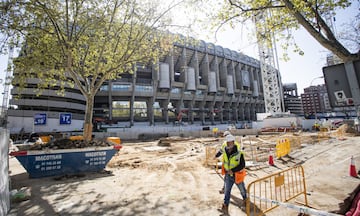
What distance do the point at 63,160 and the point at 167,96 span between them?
3497 centimetres

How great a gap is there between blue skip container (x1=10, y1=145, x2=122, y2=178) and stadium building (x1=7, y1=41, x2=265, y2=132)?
1532 cm

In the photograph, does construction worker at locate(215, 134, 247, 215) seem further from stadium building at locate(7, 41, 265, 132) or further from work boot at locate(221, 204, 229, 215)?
stadium building at locate(7, 41, 265, 132)

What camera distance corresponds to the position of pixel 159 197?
4.46 metres

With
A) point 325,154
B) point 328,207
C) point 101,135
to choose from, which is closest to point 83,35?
point 328,207

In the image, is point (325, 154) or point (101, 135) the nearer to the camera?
point (325, 154)

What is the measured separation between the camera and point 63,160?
21.6 feet

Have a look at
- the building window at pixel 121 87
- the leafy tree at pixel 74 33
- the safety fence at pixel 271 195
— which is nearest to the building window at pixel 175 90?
the building window at pixel 121 87

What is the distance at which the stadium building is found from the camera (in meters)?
32.4

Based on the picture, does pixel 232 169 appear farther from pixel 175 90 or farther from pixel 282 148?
pixel 175 90

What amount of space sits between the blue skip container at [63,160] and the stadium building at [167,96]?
50.3 ft

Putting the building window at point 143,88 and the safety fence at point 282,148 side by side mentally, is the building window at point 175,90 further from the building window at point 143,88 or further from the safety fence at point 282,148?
the safety fence at point 282,148

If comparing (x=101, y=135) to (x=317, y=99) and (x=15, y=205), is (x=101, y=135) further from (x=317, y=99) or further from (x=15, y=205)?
(x=317, y=99)

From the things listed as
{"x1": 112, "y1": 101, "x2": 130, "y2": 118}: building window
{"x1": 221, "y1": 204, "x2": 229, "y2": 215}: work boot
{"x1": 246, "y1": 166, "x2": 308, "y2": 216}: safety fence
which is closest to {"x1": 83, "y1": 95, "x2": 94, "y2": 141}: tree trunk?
{"x1": 221, "y1": 204, "x2": 229, "y2": 215}: work boot

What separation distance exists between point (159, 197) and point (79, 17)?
847 cm
